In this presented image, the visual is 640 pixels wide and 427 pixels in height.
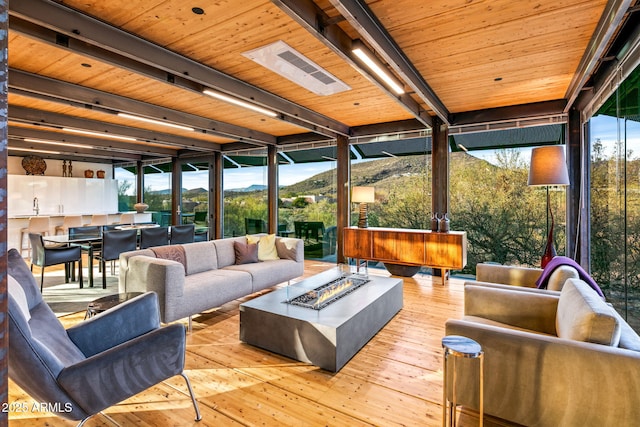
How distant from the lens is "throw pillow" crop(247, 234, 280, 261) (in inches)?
189

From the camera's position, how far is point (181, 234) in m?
5.98

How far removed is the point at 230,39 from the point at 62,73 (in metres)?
2.28

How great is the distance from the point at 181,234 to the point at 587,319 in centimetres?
583

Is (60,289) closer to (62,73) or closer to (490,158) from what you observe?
(62,73)

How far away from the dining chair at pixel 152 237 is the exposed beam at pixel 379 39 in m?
4.58

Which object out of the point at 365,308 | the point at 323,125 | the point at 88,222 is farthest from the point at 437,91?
the point at 88,222

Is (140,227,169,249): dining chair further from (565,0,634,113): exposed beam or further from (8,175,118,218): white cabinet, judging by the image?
(565,0,634,113): exposed beam

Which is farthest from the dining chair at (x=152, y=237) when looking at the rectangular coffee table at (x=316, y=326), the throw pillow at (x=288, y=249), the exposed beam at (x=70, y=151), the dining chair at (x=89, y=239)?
the exposed beam at (x=70, y=151)

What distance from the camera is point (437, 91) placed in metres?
4.29

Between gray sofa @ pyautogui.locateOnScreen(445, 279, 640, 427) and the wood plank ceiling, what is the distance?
75.5 inches

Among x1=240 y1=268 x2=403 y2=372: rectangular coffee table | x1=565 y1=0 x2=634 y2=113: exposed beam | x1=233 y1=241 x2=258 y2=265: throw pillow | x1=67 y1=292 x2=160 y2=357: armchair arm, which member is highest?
x1=565 y1=0 x2=634 y2=113: exposed beam

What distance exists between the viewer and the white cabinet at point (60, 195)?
788cm

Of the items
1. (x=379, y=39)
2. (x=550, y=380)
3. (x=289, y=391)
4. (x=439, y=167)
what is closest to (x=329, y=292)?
(x=289, y=391)

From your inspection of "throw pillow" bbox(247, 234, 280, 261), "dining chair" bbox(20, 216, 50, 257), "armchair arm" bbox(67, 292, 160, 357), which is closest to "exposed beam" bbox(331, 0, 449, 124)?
"armchair arm" bbox(67, 292, 160, 357)
